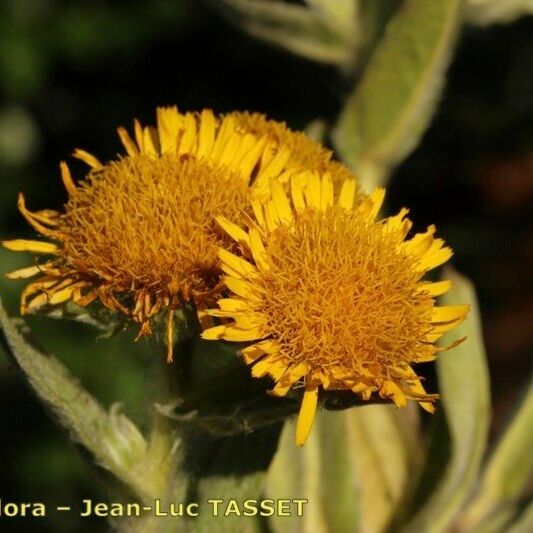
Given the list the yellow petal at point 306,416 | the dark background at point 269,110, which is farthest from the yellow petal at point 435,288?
the dark background at point 269,110

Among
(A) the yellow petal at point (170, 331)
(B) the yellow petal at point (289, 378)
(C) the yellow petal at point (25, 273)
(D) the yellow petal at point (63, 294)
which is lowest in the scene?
(B) the yellow petal at point (289, 378)

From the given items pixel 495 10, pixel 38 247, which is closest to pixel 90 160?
pixel 38 247

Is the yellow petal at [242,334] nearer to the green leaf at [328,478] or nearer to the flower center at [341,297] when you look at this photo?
the flower center at [341,297]

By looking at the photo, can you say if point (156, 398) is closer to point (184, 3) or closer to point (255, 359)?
point (255, 359)

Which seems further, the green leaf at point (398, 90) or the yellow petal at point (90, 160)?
the green leaf at point (398, 90)

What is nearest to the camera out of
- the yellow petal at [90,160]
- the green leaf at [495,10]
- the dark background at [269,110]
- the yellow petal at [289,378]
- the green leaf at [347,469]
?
the yellow petal at [289,378]

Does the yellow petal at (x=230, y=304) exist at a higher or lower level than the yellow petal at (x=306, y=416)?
higher
